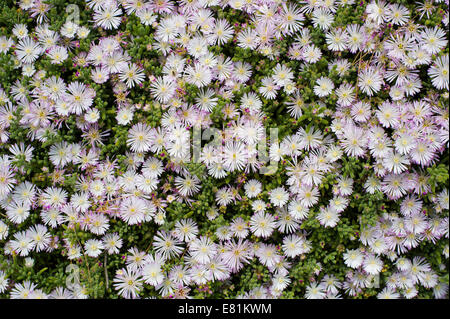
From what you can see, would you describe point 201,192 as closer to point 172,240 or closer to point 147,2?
point 172,240

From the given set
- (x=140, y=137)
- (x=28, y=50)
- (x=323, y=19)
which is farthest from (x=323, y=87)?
(x=28, y=50)

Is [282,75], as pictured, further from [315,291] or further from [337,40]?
Result: [315,291]

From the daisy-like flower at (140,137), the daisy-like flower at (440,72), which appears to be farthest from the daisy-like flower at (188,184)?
the daisy-like flower at (440,72)

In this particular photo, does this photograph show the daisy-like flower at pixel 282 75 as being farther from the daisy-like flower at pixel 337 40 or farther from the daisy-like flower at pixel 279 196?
the daisy-like flower at pixel 279 196

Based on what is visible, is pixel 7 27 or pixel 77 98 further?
pixel 7 27

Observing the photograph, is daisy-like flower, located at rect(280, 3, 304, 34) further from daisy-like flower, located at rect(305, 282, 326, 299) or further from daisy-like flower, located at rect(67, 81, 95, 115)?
daisy-like flower, located at rect(305, 282, 326, 299)

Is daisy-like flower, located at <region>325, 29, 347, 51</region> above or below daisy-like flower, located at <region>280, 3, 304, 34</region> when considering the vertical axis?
below

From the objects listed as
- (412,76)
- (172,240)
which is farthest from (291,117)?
(172,240)

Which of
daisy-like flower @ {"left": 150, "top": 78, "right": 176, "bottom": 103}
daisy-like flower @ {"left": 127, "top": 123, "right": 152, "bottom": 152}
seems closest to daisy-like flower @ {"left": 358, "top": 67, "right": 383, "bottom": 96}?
daisy-like flower @ {"left": 150, "top": 78, "right": 176, "bottom": 103}

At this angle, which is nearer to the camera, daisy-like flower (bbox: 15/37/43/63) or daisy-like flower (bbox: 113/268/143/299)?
daisy-like flower (bbox: 113/268/143/299)
